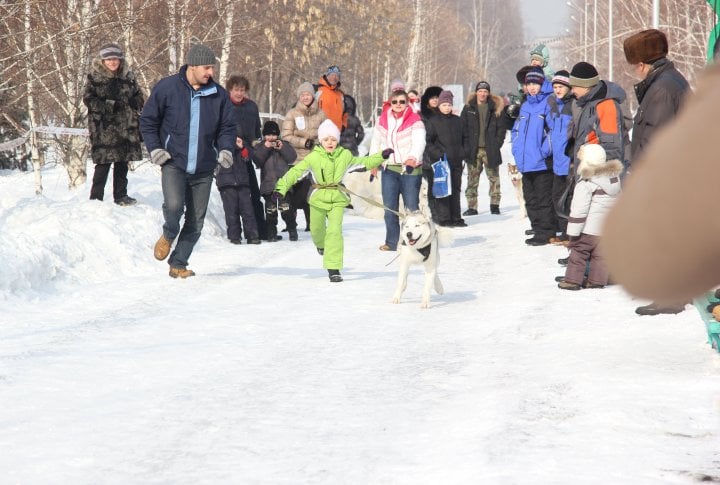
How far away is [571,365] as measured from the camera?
578 cm

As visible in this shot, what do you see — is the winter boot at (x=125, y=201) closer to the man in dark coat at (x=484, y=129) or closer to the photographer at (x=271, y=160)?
the photographer at (x=271, y=160)

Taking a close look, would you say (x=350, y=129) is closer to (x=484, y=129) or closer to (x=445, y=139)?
(x=445, y=139)

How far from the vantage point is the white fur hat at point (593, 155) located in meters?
8.43

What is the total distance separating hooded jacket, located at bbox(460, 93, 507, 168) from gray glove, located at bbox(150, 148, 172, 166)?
7.62 meters

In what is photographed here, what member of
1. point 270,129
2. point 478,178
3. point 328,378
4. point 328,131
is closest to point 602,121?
point 328,131

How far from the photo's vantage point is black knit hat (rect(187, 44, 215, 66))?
8.92 m

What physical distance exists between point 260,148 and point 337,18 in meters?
29.0

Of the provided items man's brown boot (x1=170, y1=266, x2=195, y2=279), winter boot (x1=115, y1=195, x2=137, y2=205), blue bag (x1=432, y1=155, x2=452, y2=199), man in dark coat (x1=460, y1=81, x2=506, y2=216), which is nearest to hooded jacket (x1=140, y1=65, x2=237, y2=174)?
man's brown boot (x1=170, y1=266, x2=195, y2=279)

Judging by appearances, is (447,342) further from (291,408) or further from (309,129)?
(309,129)

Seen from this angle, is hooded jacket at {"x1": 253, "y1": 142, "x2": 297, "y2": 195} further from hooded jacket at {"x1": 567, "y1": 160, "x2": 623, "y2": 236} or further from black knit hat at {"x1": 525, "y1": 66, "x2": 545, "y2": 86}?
hooded jacket at {"x1": 567, "y1": 160, "x2": 623, "y2": 236}

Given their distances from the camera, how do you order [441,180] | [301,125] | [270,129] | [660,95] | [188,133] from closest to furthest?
1. [660,95]
2. [188,133]
3. [270,129]
4. [301,125]
5. [441,180]

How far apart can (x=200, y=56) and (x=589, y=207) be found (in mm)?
3670

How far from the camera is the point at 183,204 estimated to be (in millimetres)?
9336

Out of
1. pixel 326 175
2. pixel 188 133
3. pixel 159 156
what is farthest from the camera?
pixel 326 175
